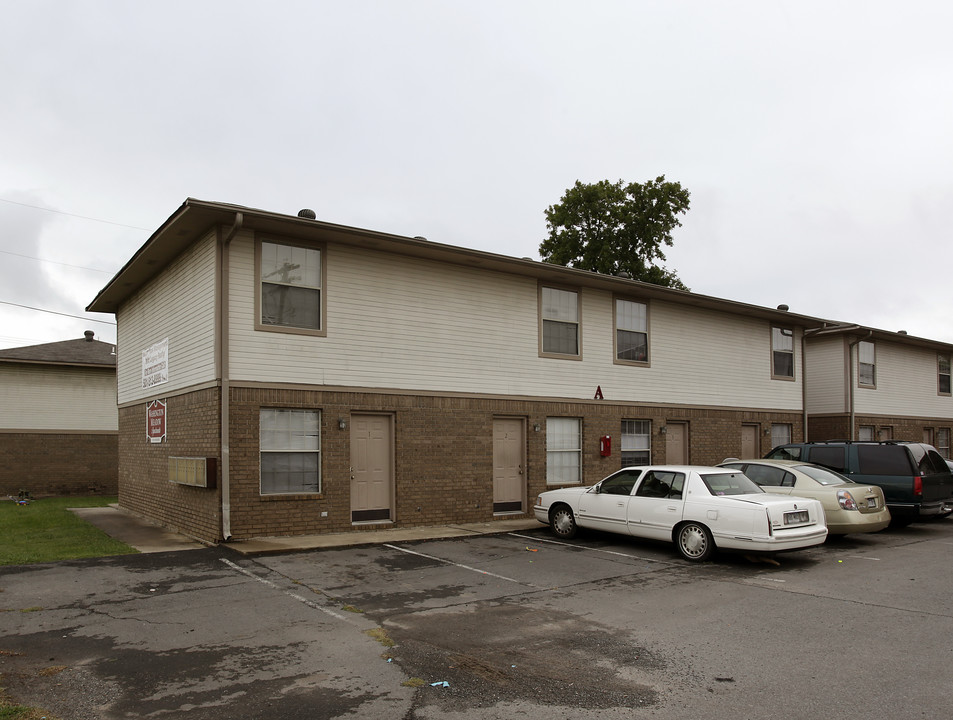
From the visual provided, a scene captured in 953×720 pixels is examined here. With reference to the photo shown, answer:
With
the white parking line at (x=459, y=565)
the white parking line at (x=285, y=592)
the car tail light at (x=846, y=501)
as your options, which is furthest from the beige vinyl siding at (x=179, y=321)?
the car tail light at (x=846, y=501)

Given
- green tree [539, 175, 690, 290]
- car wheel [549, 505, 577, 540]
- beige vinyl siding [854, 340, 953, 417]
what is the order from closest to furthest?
car wheel [549, 505, 577, 540]
beige vinyl siding [854, 340, 953, 417]
green tree [539, 175, 690, 290]

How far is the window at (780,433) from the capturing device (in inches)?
853

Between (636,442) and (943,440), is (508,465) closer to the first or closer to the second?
(636,442)

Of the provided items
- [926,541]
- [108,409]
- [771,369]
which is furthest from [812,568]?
[108,409]

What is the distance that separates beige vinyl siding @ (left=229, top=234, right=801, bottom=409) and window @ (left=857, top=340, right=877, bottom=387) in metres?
8.02

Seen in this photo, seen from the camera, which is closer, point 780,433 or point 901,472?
point 901,472

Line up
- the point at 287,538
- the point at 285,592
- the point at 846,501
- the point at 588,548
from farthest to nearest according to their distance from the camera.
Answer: the point at 846,501
the point at 287,538
the point at 588,548
the point at 285,592

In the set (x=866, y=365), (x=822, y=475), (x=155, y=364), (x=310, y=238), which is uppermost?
(x=310, y=238)

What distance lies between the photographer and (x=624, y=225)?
34.8 meters

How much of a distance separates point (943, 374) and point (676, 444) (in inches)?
663

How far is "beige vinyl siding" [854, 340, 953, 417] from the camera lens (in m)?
25.6

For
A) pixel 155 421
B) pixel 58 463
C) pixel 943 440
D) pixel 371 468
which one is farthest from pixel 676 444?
pixel 58 463

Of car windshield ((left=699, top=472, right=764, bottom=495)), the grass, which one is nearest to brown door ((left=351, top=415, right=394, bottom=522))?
the grass

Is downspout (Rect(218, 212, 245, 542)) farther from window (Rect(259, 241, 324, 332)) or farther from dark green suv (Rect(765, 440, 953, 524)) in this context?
dark green suv (Rect(765, 440, 953, 524))
